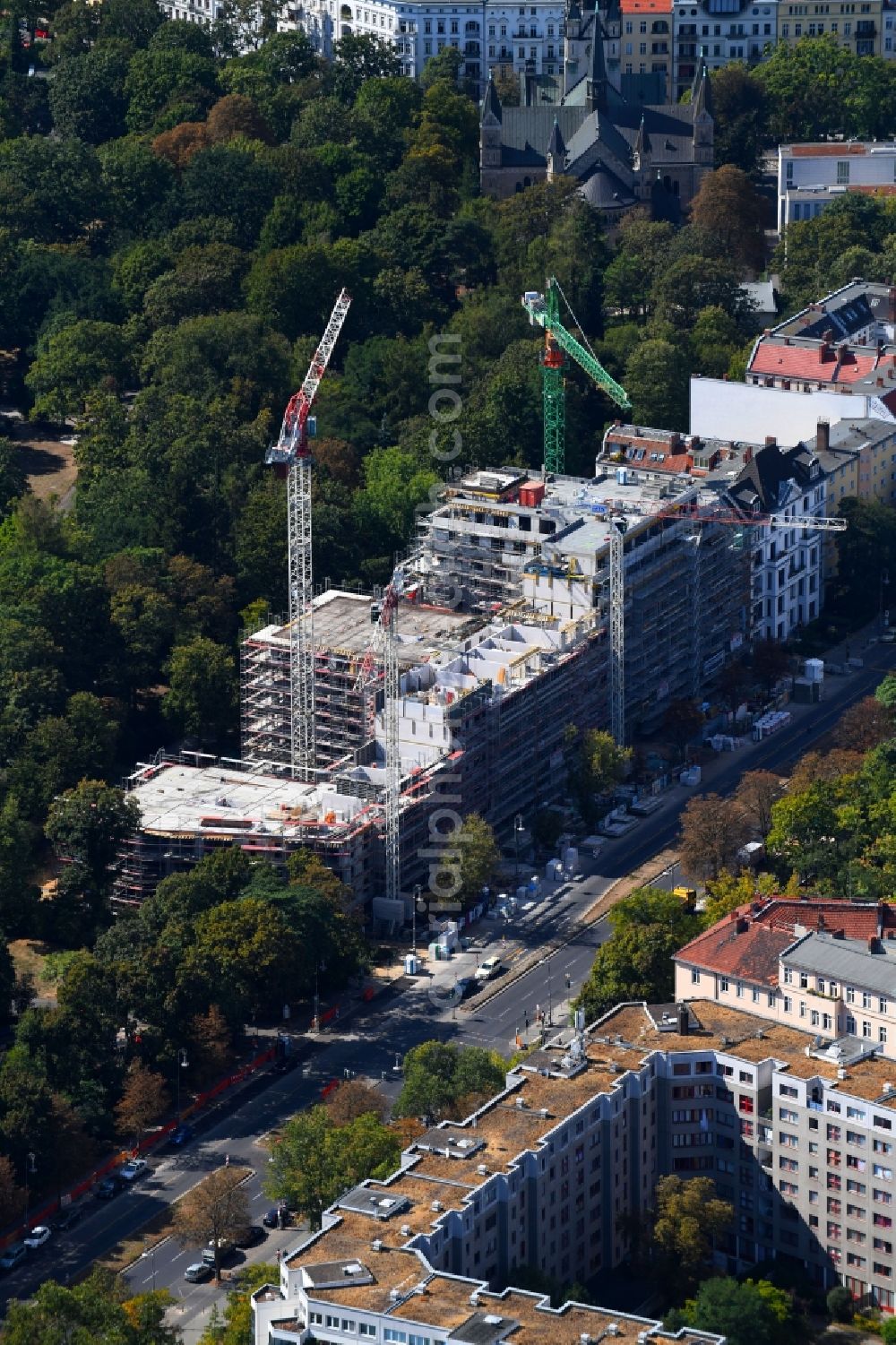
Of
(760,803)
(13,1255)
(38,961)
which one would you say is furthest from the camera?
(760,803)

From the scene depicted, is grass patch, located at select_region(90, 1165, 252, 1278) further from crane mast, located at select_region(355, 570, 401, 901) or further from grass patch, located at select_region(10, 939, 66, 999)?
crane mast, located at select_region(355, 570, 401, 901)

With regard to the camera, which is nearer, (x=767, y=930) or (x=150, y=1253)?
(x=150, y=1253)

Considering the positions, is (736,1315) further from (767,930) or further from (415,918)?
(415,918)

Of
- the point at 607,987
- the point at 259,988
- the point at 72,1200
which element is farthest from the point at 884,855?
the point at 72,1200

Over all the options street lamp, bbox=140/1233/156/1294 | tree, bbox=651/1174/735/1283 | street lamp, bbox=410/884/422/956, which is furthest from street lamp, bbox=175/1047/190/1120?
tree, bbox=651/1174/735/1283

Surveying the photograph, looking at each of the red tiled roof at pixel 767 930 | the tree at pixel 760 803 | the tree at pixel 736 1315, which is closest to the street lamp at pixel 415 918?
the tree at pixel 760 803

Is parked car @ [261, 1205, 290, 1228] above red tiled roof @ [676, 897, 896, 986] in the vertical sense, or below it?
below

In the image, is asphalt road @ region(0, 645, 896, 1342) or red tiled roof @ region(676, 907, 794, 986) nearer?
asphalt road @ region(0, 645, 896, 1342)

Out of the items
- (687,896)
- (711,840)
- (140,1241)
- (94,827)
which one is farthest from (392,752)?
(140,1241)
